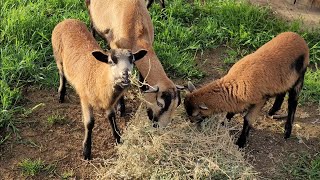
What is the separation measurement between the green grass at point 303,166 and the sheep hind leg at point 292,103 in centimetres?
36

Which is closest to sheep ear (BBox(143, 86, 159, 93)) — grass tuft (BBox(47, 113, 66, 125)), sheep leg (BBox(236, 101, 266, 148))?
sheep leg (BBox(236, 101, 266, 148))

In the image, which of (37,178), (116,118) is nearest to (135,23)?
(116,118)

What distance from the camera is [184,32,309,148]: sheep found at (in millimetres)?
6250

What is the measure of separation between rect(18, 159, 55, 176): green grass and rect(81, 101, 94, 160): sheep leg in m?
0.44

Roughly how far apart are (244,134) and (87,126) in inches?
77.3

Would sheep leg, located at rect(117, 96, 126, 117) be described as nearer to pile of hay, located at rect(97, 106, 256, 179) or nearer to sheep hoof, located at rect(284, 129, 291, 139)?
pile of hay, located at rect(97, 106, 256, 179)

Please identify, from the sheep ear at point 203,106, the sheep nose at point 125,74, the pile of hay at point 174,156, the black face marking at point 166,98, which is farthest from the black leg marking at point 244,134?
the sheep nose at point 125,74

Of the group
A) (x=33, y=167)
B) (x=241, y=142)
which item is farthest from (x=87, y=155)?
(x=241, y=142)

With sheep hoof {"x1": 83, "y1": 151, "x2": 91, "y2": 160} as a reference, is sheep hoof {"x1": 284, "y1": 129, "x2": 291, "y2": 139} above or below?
above

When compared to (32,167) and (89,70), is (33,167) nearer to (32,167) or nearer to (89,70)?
(32,167)

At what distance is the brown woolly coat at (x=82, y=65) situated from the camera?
586 centimetres

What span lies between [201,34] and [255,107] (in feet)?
8.11

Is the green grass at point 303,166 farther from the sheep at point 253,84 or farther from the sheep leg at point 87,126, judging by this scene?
the sheep leg at point 87,126

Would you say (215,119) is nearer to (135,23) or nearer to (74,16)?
(135,23)
